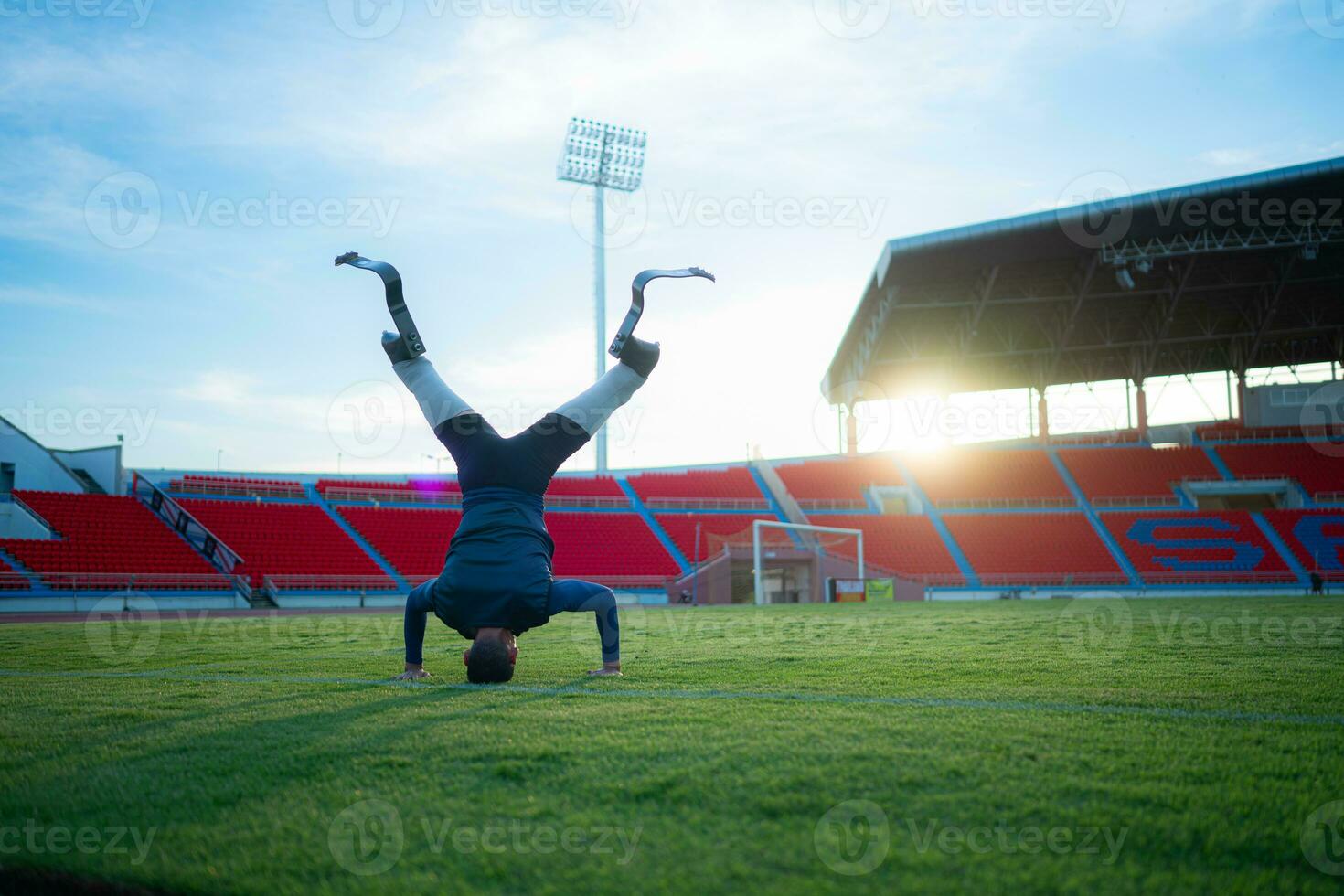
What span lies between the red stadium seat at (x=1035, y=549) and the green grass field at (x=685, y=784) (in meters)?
29.3

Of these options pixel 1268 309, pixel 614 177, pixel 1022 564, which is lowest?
pixel 1022 564

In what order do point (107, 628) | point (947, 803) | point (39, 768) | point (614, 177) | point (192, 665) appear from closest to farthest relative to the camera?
point (947, 803)
point (39, 768)
point (192, 665)
point (107, 628)
point (614, 177)

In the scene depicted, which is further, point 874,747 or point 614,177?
point 614,177

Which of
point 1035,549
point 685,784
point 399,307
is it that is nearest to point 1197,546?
point 1035,549

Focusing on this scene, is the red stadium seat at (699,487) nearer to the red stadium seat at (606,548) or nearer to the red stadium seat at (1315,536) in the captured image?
the red stadium seat at (606,548)

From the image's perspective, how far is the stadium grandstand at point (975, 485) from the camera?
27750mm

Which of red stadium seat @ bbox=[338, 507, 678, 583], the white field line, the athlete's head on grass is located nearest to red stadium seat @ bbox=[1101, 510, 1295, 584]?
red stadium seat @ bbox=[338, 507, 678, 583]

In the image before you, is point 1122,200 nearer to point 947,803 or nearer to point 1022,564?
point 1022,564

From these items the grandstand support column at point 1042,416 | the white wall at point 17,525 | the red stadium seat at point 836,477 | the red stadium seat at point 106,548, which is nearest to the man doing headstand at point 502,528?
the red stadium seat at point 106,548

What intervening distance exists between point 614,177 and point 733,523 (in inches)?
673

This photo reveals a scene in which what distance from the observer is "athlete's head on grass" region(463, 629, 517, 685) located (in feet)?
19.3

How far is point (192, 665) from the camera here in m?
7.87

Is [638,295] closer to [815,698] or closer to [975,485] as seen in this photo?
[815,698]

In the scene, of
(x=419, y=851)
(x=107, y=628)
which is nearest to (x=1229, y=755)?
(x=419, y=851)
